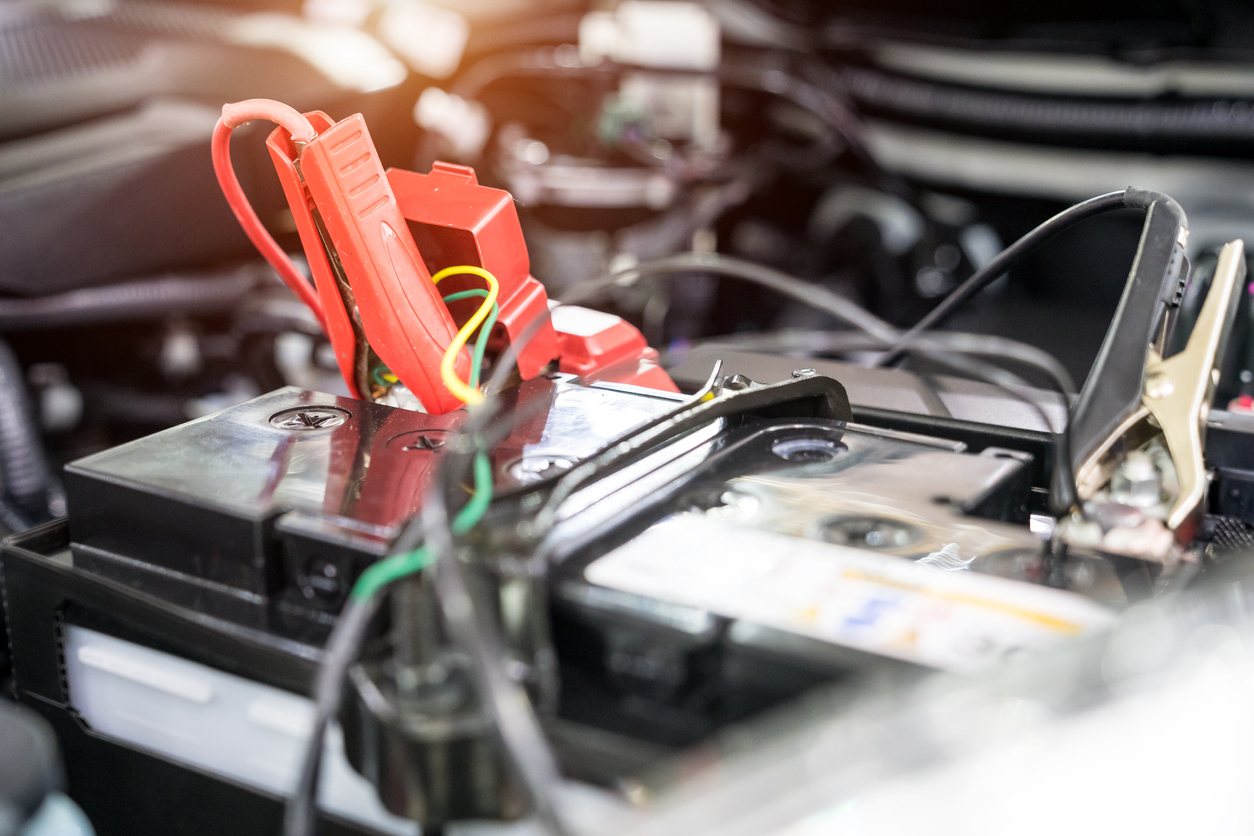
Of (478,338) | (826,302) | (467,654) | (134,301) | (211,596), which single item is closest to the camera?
(467,654)

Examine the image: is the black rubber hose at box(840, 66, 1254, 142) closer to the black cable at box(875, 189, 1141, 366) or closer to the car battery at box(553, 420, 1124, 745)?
the black cable at box(875, 189, 1141, 366)

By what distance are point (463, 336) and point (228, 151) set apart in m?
0.20

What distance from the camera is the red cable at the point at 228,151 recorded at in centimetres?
52

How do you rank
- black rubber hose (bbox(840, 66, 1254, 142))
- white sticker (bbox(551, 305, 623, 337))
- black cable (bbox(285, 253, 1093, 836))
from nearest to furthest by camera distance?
black cable (bbox(285, 253, 1093, 836)) → white sticker (bbox(551, 305, 623, 337)) → black rubber hose (bbox(840, 66, 1254, 142))

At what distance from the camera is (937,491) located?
47 cm

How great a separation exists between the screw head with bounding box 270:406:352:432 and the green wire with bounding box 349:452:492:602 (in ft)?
0.47

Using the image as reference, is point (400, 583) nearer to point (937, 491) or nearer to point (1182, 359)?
point (937, 491)

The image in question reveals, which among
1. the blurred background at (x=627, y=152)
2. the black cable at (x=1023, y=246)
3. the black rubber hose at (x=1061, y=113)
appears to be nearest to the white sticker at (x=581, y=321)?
the blurred background at (x=627, y=152)

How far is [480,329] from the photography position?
59 centimetres

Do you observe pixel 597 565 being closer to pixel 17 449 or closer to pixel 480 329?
pixel 480 329

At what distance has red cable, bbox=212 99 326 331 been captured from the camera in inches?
20.5

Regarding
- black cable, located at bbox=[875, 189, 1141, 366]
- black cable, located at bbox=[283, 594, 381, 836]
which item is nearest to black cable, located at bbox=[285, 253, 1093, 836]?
black cable, located at bbox=[283, 594, 381, 836]

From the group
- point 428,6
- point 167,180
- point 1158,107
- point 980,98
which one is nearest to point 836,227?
point 980,98

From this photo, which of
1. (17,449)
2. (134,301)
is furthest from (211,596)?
(134,301)
